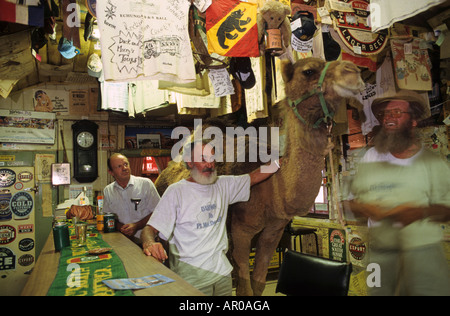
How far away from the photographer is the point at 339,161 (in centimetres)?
546

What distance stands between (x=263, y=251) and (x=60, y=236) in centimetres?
197

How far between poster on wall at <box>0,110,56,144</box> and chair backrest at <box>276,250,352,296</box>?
709cm

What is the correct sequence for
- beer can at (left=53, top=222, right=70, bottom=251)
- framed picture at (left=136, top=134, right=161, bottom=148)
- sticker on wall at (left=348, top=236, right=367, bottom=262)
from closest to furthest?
1. beer can at (left=53, top=222, right=70, bottom=251)
2. sticker on wall at (left=348, top=236, right=367, bottom=262)
3. framed picture at (left=136, top=134, right=161, bottom=148)

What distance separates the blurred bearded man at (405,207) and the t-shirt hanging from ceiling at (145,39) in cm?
196

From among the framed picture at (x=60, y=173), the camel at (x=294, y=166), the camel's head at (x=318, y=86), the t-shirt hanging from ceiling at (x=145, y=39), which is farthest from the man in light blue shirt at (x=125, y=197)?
the framed picture at (x=60, y=173)

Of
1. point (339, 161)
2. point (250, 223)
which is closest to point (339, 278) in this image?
point (250, 223)

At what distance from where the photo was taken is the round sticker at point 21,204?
23.2 ft

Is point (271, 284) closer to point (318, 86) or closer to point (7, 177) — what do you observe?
point (318, 86)

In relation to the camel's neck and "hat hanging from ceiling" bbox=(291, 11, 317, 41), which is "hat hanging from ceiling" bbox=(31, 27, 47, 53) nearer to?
"hat hanging from ceiling" bbox=(291, 11, 317, 41)

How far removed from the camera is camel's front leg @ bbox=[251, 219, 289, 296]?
10.3ft

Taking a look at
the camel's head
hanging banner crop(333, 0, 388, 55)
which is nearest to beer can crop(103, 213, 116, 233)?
the camel's head

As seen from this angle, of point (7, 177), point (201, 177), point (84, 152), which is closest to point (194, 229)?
point (201, 177)

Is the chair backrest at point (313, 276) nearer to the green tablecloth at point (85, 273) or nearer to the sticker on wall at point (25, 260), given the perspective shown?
the green tablecloth at point (85, 273)
